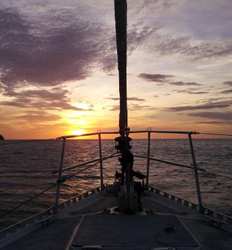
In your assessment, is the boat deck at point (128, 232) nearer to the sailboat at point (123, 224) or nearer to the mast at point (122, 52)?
the sailboat at point (123, 224)

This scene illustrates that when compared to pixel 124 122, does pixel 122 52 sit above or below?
above

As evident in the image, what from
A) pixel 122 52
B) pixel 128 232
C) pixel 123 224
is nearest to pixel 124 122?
pixel 122 52

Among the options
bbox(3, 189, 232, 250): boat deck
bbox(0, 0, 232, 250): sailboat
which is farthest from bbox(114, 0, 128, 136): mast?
bbox(3, 189, 232, 250): boat deck

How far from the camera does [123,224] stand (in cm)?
802

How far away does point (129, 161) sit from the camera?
A: 904 cm

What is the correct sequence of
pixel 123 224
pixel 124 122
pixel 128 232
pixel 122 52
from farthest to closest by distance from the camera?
pixel 124 122 < pixel 123 224 < pixel 122 52 < pixel 128 232

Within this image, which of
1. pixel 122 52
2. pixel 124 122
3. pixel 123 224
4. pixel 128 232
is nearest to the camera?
pixel 128 232

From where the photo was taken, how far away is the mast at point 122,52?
7297 millimetres

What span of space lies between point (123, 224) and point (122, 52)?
332 centimetres

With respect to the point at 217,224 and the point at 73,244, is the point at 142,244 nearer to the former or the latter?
the point at 73,244

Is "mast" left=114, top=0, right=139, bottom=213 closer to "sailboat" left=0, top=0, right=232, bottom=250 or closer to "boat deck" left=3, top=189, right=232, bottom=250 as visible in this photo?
"sailboat" left=0, top=0, right=232, bottom=250

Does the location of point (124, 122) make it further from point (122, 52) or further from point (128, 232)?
point (128, 232)

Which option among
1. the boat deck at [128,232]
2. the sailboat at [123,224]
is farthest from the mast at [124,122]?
the boat deck at [128,232]

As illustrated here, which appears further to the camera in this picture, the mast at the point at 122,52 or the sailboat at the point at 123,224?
the mast at the point at 122,52
